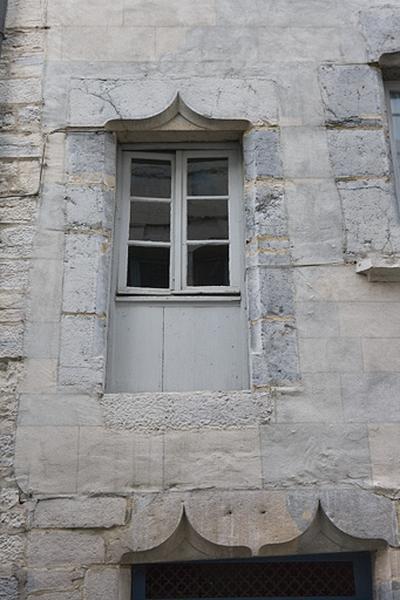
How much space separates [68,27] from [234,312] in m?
2.09

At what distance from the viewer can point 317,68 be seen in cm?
446

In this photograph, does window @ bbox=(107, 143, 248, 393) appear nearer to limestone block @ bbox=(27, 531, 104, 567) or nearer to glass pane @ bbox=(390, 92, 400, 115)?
limestone block @ bbox=(27, 531, 104, 567)

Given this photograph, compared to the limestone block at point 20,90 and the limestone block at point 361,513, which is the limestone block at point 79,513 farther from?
the limestone block at point 20,90

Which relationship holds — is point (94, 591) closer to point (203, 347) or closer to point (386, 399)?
point (203, 347)

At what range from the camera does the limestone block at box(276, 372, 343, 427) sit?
373 centimetres

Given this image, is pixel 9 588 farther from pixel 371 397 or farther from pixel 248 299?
pixel 371 397

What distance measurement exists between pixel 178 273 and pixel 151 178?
2.18 ft

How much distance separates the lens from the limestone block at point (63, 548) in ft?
11.4

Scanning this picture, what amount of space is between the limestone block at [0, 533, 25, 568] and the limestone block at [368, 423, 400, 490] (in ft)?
5.72

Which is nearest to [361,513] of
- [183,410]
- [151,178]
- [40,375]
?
[183,410]

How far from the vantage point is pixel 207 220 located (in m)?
4.35

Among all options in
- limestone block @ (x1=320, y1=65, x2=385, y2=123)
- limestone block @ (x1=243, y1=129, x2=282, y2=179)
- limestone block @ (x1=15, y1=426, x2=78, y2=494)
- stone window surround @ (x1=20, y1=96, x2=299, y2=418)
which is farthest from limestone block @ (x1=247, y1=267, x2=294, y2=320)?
limestone block @ (x1=15, y1=426, x2=78, y2=494)

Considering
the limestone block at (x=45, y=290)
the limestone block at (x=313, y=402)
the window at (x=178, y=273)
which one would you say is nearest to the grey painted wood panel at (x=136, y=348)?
the window at (x=178, y=273)

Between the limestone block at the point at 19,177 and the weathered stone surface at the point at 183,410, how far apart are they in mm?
1297
